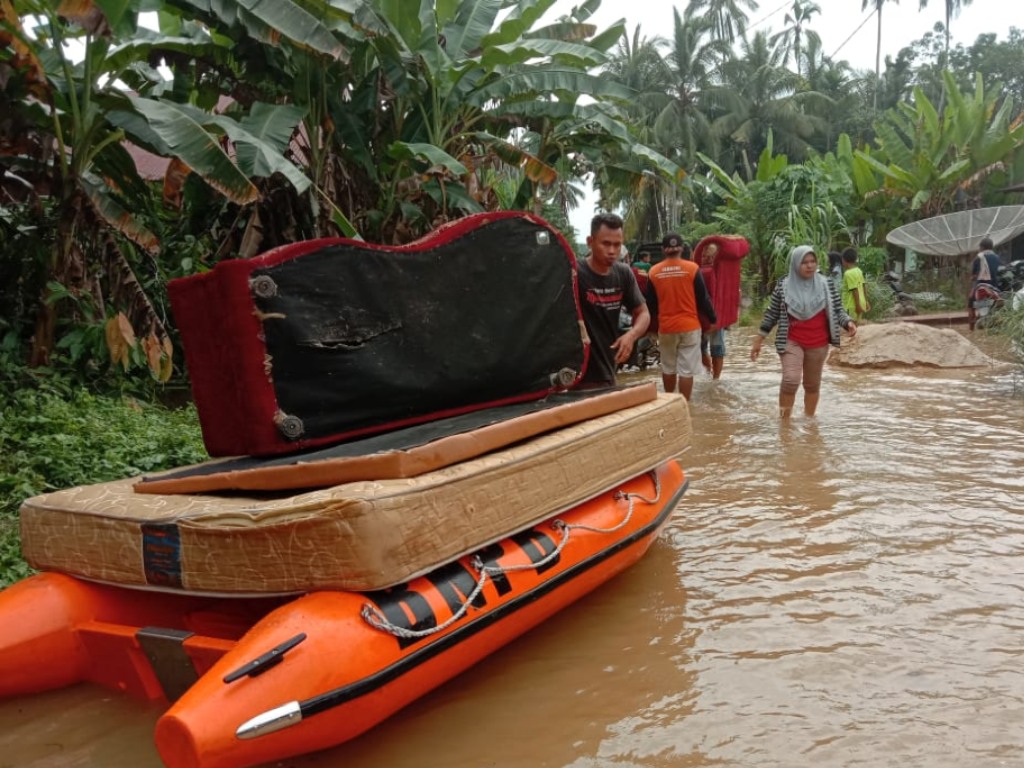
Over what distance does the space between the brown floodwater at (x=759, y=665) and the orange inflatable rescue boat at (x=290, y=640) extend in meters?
0.17

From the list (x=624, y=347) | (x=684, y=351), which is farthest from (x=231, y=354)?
(x=684, y=351)

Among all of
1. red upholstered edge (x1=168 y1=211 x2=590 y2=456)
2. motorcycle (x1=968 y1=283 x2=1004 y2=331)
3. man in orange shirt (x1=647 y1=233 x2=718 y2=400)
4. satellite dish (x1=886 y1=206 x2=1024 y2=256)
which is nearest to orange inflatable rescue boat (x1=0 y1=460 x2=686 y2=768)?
red upholstered edge (x1=168 y1=211 x2=590 y2=456)

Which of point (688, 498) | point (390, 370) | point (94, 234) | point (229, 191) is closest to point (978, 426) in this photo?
point (688, 498)

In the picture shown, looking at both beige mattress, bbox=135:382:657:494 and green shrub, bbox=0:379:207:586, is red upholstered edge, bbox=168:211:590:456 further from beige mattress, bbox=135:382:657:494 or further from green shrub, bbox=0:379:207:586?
green shrub, bbox=0:379:207:586

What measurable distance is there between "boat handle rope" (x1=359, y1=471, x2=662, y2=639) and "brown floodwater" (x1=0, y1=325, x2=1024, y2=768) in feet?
1.26

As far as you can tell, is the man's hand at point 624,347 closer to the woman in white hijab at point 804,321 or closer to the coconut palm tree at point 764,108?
the woman in white hijab at point 804,321

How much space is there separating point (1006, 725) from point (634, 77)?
35.6 meters

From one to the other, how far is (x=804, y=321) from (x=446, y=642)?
5354 mm

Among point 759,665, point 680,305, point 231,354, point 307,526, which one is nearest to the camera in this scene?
point 307,526

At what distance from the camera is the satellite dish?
16.1 meters

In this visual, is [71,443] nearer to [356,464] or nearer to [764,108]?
[356,464]

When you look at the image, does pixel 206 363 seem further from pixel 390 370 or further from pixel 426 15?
pixel 426 15

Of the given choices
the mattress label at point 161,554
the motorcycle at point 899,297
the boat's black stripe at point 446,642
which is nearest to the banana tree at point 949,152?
the motorcycle at point 899,297

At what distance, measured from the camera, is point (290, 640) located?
219cm
